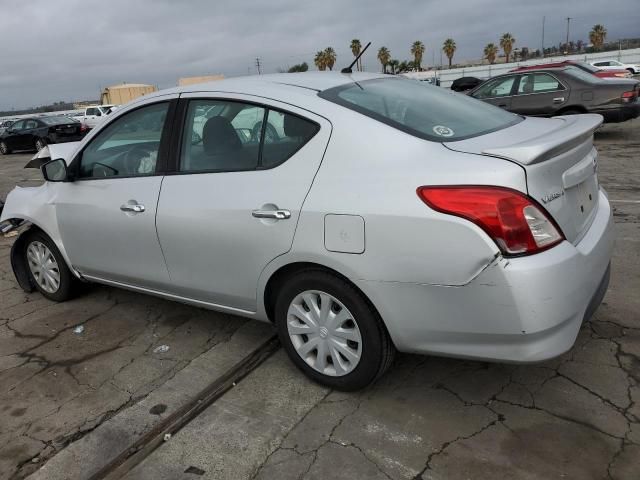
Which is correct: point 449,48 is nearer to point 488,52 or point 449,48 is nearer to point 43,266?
point 488,52

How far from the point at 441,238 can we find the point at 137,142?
2.30 meters

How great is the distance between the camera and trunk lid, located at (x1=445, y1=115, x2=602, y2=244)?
2223mm

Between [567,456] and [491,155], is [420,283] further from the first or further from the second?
[567,456]

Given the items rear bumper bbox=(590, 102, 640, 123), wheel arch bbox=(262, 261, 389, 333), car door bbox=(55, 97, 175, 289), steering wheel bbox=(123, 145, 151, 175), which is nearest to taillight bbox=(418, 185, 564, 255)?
wheel arch bbox=(262, 261, 389, 333)

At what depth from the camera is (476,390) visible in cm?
282

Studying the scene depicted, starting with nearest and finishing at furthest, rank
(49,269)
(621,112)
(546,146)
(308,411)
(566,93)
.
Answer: (546,146) → (308,411) → (49,269) → (621,112) → (566,93)

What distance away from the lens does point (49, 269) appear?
171 inches

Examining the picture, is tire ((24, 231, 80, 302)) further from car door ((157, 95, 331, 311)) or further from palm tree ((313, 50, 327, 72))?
palm tree ((313, 50, 327, 72))

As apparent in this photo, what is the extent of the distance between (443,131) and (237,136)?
114 cm

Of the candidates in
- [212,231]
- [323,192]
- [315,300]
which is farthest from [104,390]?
[323,192]

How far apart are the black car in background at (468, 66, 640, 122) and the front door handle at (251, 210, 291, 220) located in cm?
982

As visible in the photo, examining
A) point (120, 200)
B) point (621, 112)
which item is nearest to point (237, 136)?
point (120, 200)

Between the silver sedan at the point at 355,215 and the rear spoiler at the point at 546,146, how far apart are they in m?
0.01

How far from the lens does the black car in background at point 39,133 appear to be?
19984 millimetres
